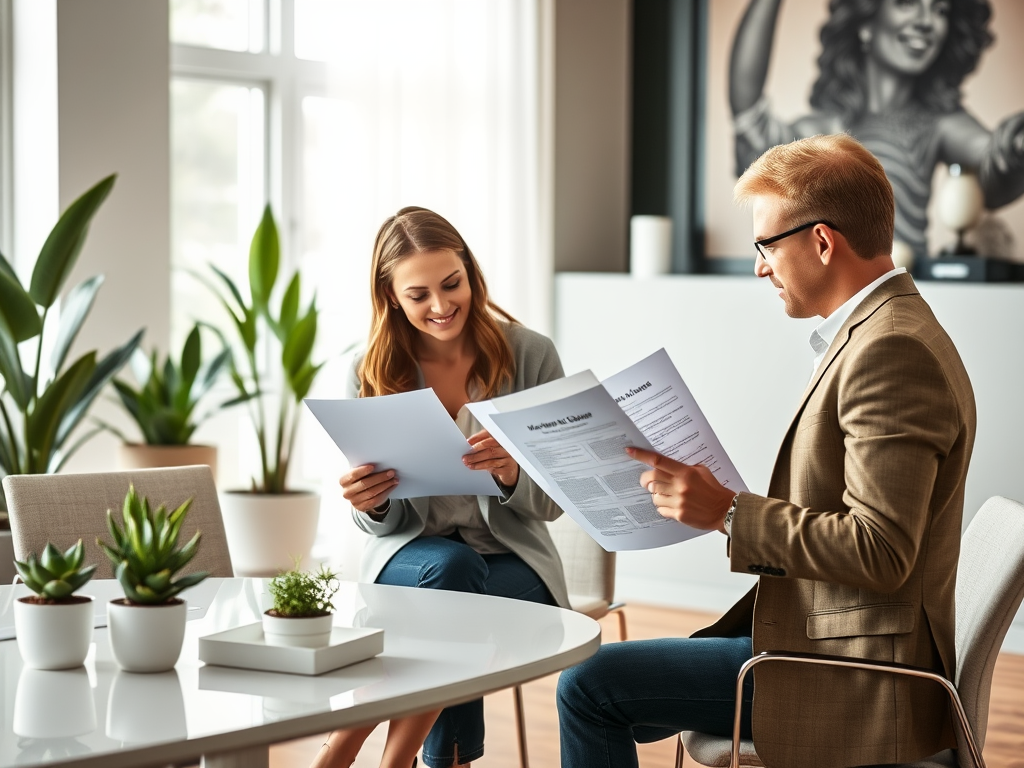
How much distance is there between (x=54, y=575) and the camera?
1495 millimetres

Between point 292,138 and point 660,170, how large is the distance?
1713 millimetres

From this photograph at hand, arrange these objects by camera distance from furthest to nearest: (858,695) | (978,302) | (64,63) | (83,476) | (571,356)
Result: (571,356)
(978,302)
(64,63)
(83,476)
(858,695)

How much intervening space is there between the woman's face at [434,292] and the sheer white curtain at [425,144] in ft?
6.97

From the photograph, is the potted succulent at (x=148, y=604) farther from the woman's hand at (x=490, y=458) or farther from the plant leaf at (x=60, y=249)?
the plant leaf at (x=60, y=249)

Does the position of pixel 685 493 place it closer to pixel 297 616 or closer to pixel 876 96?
pixel 297 616

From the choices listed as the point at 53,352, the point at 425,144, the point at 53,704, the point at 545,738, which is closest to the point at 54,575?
the point at 53,704

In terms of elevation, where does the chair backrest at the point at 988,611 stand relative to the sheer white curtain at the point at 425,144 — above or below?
below

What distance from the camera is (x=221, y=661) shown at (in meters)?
1.50

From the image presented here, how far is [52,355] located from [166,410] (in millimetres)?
582

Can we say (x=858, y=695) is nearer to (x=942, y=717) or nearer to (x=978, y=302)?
(x=942, y=717)

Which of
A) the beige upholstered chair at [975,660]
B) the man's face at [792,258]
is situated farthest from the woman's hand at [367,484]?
the man's face at [792,258]

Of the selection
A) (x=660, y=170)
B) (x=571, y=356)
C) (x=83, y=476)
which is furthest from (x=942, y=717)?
(x=660, y=170)

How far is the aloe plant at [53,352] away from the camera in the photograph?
3471mm

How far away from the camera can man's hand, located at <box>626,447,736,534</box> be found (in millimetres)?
1802
